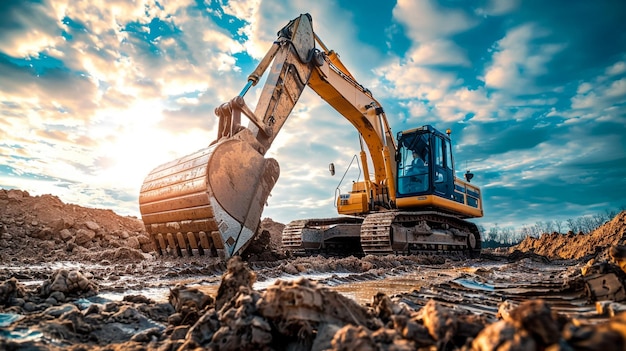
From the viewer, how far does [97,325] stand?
7.01 ft

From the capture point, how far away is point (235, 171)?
577cm

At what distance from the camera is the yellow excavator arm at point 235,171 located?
→ 5512mm

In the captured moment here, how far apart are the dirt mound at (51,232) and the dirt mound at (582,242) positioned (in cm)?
1370

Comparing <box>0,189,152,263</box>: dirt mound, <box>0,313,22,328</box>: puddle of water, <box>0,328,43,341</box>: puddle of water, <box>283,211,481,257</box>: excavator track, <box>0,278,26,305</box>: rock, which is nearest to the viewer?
<box>0,328,43,341</box>: puddle of water

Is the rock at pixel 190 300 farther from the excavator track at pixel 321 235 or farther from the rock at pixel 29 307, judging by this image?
the excavator track at pixel 321 235

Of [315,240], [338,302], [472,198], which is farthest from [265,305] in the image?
[472,198]

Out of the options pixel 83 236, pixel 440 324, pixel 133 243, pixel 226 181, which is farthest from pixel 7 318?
pixel 133 243

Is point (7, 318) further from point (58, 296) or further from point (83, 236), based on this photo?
point (83, 236)

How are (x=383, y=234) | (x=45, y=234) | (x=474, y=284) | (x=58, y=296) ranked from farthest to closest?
(x=45, y=234), (x=383, y=234), (x=474, y=284), (x=58, y=296)

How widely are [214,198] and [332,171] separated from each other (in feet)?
13.8

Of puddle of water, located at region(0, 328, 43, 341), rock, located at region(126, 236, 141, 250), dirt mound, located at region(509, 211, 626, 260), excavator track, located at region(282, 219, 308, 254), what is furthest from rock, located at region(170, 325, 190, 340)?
dirt mound, located at region(509, 211, 626, 260)

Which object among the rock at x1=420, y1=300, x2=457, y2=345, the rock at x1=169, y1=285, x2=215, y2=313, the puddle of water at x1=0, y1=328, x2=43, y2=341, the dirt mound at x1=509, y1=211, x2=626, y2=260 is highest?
the dirt mound at x1=509, y1=211, x2=626, y2=260

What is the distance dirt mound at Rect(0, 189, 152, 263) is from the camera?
806 centimetres

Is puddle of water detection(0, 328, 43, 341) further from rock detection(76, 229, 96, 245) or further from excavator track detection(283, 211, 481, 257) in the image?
rock detection(76, 229, 96, 245)
